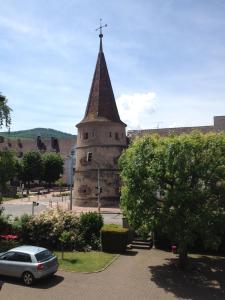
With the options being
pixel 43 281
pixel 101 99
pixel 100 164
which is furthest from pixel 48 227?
pixel 101 99

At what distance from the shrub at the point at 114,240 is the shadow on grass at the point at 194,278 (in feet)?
11.5

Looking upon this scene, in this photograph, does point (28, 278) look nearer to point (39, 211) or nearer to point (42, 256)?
point (42, 256)

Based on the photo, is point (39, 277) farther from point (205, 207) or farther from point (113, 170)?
point (113, 170)

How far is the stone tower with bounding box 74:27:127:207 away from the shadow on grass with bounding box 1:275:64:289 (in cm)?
3338

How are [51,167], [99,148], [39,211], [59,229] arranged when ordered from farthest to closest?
[51,167] → [99,148] → [39,211] → [59,229]

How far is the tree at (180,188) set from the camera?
20.8 metres

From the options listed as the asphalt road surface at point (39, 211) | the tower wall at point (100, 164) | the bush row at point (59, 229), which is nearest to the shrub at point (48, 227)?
the bush row at point (59, 229)

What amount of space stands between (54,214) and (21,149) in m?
87.7

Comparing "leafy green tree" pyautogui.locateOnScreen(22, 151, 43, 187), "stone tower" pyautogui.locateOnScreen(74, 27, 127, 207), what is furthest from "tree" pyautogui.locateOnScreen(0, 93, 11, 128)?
"leafy green tree" pyautogui.locateOnScreen(22, 151, 43, 187)

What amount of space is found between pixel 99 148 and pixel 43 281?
35557mm

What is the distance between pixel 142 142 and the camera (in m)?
22.9

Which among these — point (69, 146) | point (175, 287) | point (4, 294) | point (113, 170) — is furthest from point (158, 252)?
point (69, 146)

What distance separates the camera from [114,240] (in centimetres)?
2656

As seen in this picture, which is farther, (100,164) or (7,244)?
(100,164)
